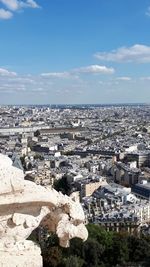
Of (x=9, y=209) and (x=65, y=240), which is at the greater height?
(x=9, y=209)

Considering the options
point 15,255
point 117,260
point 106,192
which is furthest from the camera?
point 106,192

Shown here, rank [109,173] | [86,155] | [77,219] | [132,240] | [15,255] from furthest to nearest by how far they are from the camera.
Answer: [86,155] < [109,173] < [132,240] < [77,219] < [15,255]

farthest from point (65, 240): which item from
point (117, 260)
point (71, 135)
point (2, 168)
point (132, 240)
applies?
point (71, 135)

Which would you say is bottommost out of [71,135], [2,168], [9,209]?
[71,135]

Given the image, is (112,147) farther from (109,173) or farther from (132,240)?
(132,240)

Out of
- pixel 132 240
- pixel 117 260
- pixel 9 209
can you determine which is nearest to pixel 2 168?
pixel 9 209

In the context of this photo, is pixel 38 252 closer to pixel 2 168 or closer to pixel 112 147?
pixel 2 168

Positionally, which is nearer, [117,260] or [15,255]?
[15,255]
